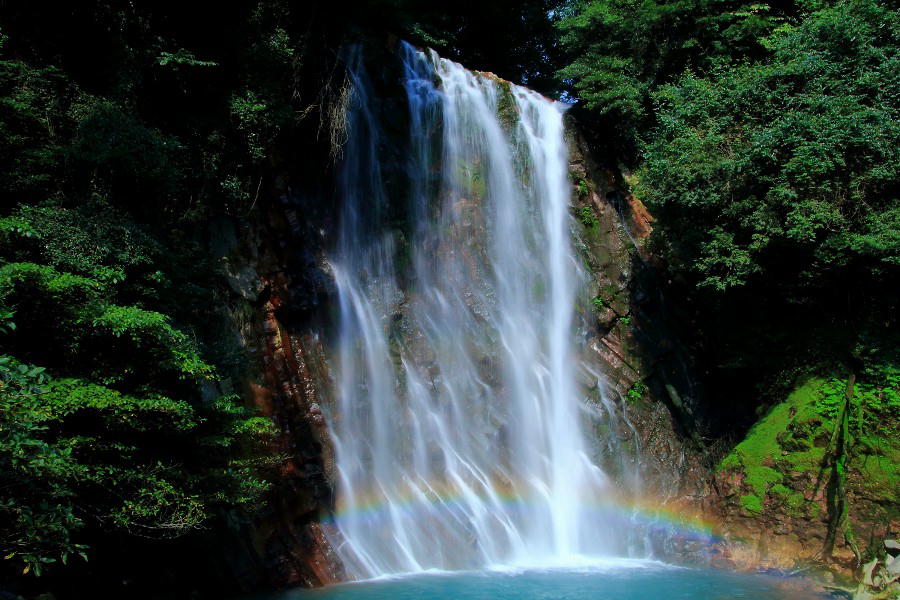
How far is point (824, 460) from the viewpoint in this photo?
10359mm

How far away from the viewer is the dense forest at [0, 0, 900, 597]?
638 centimetres

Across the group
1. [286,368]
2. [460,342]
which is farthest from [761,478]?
[286,368]

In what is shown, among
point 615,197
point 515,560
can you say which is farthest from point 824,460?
point 615,197

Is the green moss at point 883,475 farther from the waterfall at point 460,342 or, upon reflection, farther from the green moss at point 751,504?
the waterfall at point 460,342

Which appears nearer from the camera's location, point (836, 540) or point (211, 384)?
point (211, 384)

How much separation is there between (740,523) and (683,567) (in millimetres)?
1257

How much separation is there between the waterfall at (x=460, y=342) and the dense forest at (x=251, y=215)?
1.51 m

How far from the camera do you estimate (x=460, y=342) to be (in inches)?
506

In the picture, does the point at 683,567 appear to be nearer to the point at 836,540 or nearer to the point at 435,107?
the point at 836,540

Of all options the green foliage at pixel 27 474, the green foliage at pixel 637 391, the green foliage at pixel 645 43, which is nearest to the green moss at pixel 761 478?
the green foliage at pixel 637 391

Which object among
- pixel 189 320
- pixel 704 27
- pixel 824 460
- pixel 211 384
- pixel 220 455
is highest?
pixel 704 27

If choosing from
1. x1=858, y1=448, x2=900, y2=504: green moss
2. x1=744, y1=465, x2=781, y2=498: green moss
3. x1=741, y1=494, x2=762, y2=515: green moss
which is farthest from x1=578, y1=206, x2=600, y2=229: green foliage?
x1=858, y1=448, x2=900, y2=504: green moss

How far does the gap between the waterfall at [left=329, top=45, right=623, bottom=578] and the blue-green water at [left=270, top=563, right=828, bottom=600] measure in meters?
0.66

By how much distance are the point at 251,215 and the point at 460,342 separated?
468 centimetres
